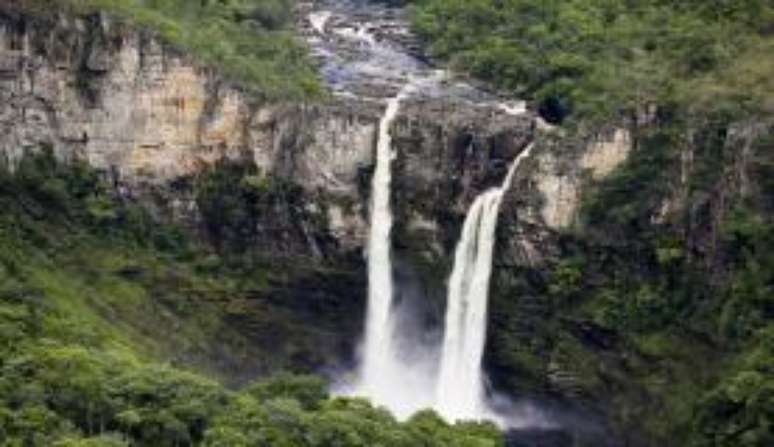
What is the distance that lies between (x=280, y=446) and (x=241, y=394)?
255 centimetres

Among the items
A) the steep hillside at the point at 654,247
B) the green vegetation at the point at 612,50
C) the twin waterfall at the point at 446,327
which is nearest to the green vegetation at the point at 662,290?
the steep hillside at the point at 654,247

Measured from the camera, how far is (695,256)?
45.6m

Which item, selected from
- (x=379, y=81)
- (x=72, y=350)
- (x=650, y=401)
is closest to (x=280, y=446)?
(x=72, y=350)

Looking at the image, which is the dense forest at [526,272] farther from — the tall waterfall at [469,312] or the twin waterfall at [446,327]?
the twin waterfall at [446,327]

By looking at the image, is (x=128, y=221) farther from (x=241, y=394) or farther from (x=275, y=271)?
(x=241, y=394)

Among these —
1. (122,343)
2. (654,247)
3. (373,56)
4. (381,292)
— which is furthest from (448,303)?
(373,56)

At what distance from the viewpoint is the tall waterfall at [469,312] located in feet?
155

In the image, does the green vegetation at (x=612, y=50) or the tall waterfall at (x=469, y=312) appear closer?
the tall waterfall at (x=469, y=312)

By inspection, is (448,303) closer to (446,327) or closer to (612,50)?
(446,327)

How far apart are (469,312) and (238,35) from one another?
10763mm

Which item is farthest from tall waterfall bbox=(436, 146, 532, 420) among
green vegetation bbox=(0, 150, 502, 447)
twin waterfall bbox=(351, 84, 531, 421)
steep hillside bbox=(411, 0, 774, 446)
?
green vegetation bbox=(0, 150, 502, 447)

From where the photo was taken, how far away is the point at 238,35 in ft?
174

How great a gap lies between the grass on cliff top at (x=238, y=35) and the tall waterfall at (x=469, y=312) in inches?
221

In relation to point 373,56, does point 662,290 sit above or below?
below
